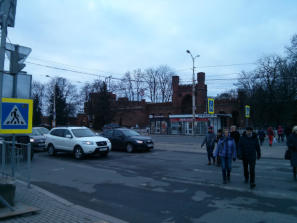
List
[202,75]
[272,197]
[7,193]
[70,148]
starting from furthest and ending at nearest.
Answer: [202,75], [70,148], [272,197], [7,193]

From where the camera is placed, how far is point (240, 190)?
280 inches

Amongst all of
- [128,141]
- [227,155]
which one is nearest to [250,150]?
[227,155]

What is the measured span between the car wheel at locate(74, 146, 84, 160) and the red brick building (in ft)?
89.9

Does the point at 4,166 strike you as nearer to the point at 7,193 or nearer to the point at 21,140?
the point at 7,193

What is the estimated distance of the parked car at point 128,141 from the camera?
16523 millimetres

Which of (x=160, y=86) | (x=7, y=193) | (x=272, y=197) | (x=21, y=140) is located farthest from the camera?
(x=160, y=86)

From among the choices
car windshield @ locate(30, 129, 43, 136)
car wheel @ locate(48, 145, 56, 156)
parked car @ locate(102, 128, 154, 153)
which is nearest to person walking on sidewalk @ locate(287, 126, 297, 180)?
parked car @ locate(102, 128, 154, 153)

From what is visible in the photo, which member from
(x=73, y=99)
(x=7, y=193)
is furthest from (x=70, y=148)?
(x=73, y=99)

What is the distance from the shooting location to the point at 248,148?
732cm

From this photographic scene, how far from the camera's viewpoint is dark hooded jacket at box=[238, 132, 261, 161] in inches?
286

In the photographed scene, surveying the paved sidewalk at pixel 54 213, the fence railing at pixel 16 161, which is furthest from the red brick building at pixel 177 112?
the paved sidewalk at pixel 54 213

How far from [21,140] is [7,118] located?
7557mm

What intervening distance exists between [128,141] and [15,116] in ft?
34.7

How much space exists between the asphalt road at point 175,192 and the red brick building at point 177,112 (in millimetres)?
28814
